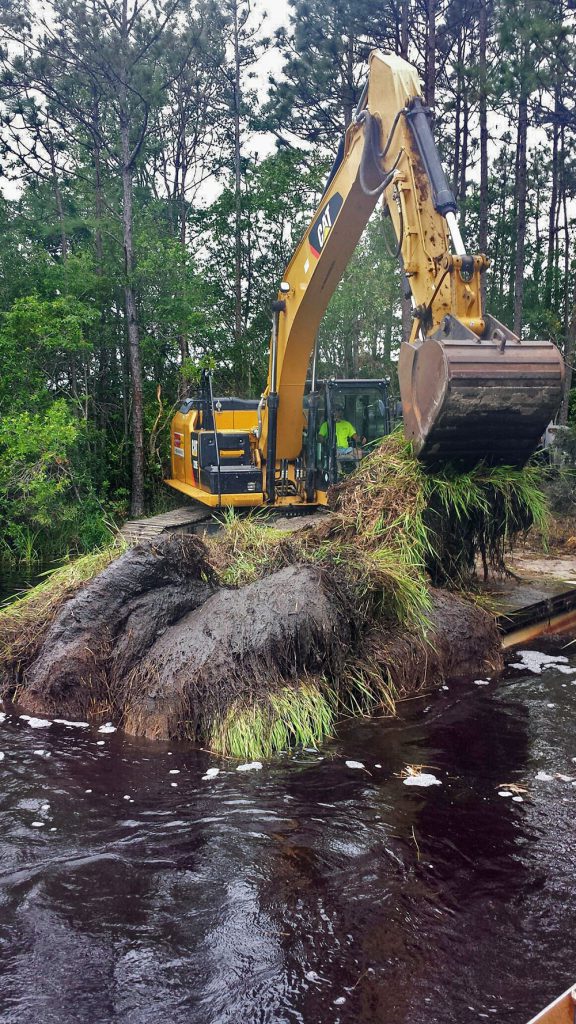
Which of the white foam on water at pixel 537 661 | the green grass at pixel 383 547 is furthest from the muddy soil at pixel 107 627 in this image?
the white foam on water at pixel 537 661

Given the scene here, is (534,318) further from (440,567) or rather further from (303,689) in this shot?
(303,689)

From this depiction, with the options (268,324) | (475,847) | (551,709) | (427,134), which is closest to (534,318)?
(268,324)

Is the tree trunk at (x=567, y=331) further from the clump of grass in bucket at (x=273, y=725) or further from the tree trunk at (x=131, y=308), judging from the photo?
the clump of grass in bucket at (x=273, y=725)

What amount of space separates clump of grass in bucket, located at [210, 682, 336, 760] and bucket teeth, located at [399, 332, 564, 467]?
228 cm

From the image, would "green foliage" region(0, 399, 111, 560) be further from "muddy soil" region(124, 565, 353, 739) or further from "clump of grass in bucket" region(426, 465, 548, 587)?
"clump of grass in bucket" region(426, 465, 548, 587)

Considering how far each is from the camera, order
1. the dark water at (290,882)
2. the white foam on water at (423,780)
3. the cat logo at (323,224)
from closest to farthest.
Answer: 1. the dark water at (290,882)
2. the white foam on water at (423,780)
3. the cat logo at (323,224)

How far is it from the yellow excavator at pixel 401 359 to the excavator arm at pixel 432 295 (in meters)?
0.01

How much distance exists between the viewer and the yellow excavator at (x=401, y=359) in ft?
19.7

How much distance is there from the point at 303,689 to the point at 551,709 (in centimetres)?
184

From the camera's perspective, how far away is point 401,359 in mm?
6621

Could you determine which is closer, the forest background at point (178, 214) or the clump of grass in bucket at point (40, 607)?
the clump of grass in bucket at point (40, 607)

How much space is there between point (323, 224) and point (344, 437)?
9.57 ft

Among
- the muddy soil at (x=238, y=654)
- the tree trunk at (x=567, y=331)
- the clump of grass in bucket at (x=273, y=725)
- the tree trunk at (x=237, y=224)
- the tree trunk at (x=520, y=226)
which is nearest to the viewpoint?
the clump of grass in bucket at (x=273, y=725)

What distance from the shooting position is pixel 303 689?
18.1 ft
